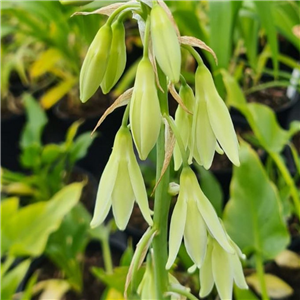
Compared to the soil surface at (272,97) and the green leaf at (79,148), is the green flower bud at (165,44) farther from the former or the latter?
the soil surface at (272,97)

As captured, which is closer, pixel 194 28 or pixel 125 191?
pixel 125 191

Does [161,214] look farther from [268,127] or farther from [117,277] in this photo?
[268,127]

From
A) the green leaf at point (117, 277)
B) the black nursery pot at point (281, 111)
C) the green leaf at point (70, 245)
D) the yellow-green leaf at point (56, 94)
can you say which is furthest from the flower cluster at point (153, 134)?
the yellow-green leaf at point (56, 94)

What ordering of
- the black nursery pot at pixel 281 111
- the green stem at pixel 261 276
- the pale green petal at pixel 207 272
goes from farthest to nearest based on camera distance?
the black nursery pot at pixel 281 111 < the green stem at pixel 261 276 < the pale green petal at pixel 207 272

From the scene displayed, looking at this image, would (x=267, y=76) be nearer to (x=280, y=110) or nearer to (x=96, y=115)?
(x=280, y=110)

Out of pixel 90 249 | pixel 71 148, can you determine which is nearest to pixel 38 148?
pixel 71 148

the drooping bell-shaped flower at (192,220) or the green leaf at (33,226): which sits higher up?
the drooping bell-shaped flower at (192,220)

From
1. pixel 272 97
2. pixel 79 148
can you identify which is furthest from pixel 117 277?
pixel 272 97
